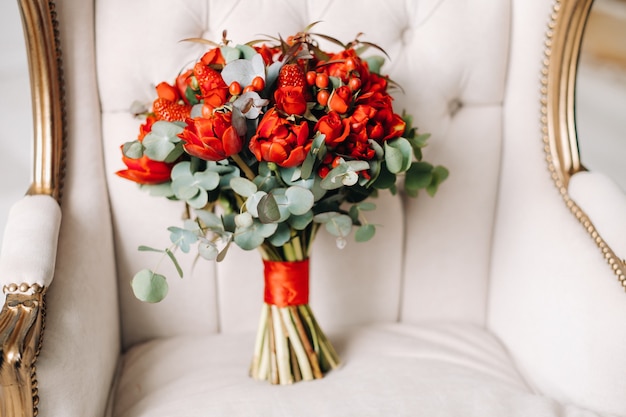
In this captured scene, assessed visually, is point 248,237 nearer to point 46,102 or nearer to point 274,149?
point 274,149

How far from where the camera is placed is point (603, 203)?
886mm

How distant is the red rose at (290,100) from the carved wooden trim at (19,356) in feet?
1.21

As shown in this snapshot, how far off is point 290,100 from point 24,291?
387 millimetres

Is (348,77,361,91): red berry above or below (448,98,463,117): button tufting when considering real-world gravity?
above

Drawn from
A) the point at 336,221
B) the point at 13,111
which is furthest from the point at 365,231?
the point at 13,111

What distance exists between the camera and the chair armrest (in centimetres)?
65

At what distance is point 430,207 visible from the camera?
3.52ft

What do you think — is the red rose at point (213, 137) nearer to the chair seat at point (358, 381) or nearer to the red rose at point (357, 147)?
the red rose at point (357, 147)

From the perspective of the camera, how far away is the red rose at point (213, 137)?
26.8 inches

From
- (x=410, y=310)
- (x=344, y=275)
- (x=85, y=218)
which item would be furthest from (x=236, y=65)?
(x=410, y=310)

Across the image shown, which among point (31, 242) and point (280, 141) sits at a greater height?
point (280, 141)

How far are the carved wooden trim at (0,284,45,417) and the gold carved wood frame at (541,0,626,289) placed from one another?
762 millimetres

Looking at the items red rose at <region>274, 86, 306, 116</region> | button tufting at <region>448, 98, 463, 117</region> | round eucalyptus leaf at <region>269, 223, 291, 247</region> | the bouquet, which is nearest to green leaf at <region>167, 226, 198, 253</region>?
the bouquet

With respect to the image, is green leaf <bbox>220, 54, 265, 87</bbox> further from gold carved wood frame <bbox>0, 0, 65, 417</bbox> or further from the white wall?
the white wall
